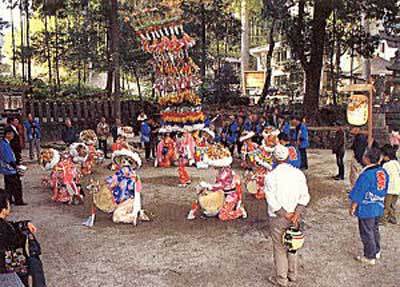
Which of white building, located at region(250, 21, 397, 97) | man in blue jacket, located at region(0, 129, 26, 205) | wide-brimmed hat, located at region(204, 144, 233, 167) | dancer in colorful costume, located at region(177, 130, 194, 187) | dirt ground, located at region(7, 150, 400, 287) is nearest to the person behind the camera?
dirt ground, located at region(7, 150, 400, 287)

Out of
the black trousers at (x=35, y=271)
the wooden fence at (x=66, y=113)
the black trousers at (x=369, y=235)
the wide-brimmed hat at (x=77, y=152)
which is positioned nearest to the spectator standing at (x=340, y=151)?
the black trousers at (x=369, y=235)

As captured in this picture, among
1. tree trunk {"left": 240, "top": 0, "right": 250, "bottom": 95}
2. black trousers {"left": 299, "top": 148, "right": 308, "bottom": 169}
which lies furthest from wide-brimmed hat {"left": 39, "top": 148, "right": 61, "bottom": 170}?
tree trunk {"left": 240, "top": 0, "right": 250, "bottom": 95}

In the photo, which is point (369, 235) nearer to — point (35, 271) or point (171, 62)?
point (35, 271)

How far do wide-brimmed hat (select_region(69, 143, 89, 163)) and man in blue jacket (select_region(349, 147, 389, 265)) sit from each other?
7.55 m

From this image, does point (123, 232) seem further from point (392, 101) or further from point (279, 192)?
point (392, 101)

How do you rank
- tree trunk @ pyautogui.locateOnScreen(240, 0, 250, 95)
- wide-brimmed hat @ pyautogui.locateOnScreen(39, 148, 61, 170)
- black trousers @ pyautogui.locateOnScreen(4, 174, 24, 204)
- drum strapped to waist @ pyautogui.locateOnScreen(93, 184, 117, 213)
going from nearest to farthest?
drum strapped to waist @ pyautogui.locateOnScreen(93, 184, 117, 213), black trousers @ pyautogui.locateOnScreen(4, 174, 24, 204), wide-brimmed hat @ pyautogui.locateOnScreen(39, 148, 61, 170), tree trunk @ pyautogui.locateOnScreen(240, 0, 250, 95)

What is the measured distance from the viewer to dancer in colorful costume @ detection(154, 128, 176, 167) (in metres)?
13.6

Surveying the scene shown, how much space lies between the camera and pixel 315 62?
19828mm

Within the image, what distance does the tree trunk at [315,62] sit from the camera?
19.4m

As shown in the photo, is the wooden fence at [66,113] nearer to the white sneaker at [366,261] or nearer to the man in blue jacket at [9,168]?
the man in blue jacket at [9,168]

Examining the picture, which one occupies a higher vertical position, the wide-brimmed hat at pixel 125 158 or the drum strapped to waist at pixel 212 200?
the wide-brimmed hat at pixel 125 158

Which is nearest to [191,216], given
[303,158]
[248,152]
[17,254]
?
[248,152]

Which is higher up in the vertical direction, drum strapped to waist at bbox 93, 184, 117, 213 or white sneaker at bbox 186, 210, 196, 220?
drum strapped to waist at bbox 93, 184, 117, 213

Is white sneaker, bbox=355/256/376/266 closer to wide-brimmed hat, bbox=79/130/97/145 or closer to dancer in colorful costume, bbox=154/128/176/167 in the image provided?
dancer in colorful costume, bbox=154/128/176/167
